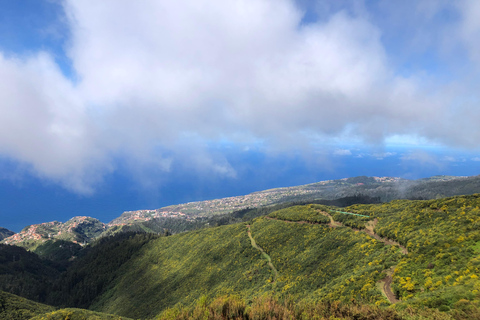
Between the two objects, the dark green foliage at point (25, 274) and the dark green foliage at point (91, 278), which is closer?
the dark green foliage at point (91, 278)

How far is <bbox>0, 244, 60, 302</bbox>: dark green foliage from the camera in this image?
91825mm

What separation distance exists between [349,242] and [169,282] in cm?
4792

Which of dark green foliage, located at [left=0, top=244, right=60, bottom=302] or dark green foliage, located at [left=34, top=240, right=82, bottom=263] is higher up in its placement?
dark green foliage, located at [left=34, top=240, right=82, bottom=263]

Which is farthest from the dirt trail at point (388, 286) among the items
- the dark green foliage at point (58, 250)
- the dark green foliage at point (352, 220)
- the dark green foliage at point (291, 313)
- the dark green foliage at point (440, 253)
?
the dark green foliage at point (58, 250)

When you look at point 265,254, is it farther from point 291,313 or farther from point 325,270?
point 291,313

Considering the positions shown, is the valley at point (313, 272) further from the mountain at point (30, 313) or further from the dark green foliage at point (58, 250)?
the dark green foliage at point (58, 250)

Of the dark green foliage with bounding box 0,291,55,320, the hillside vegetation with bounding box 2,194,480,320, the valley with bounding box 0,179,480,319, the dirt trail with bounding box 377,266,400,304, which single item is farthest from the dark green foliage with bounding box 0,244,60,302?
the dirt trail with bounding box 377,266,400,304

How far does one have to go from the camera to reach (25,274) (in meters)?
105

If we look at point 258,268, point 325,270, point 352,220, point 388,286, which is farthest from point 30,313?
point 352,220

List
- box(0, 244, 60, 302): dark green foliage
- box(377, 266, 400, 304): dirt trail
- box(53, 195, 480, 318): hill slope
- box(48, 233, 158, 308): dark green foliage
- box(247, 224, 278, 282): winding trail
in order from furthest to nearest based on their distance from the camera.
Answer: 1. box(0, 244, 60, 302): dark green foliage
2. box(48, 233, 158, 308): dark green foliage
3. box(247, 224, 278, 282): winding trail
4. box(377, 266, 400, 304): dirt trail
5. box(53, 195, 480, 318): hill slope

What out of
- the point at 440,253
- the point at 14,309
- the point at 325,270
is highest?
the point at 440,253

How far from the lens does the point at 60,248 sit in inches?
6329

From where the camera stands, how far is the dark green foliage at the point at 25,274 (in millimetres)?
91825

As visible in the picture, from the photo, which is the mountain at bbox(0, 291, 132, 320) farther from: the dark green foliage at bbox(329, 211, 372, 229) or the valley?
the dark green foliage at bbox(329, 211, 372, 229)
